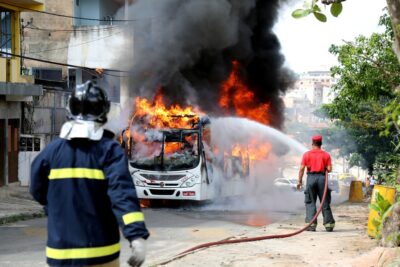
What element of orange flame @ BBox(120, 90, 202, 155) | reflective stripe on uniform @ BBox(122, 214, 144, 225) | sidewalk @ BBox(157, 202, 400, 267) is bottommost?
sidewalk @ BBox(157, 202, 400, 267)

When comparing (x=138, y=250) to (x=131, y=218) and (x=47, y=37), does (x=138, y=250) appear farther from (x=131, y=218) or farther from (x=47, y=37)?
(x=47, y=37)

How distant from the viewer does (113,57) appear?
26.8 metres

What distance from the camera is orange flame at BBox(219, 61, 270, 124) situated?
69.1 ft

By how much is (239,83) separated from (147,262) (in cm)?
1481

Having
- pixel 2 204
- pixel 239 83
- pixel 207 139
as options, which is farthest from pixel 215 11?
pixel 2 204

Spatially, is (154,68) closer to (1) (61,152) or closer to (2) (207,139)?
(2) (207,139)

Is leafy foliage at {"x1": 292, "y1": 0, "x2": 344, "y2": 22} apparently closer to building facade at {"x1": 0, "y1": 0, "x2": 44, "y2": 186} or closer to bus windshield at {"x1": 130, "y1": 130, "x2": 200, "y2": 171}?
bus windshield at {"x1": 130, "y1": 130, "x2": 200, "y2": 171}

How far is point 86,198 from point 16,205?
11.8m

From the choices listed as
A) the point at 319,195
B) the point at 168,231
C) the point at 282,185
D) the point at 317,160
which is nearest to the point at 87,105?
the point at 317,160

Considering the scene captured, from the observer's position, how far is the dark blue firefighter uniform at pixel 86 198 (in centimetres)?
358

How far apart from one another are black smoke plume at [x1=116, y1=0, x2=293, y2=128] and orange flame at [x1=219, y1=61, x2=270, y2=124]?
25 cm

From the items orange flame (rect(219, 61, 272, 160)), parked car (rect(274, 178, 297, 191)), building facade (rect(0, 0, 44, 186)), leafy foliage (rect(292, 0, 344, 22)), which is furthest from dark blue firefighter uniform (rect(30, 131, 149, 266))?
parked car (rect(274, 178, 297, 191))

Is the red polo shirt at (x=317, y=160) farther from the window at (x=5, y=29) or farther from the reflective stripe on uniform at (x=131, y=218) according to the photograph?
the window at (x=5, y=29)

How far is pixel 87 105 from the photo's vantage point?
3715 mm
